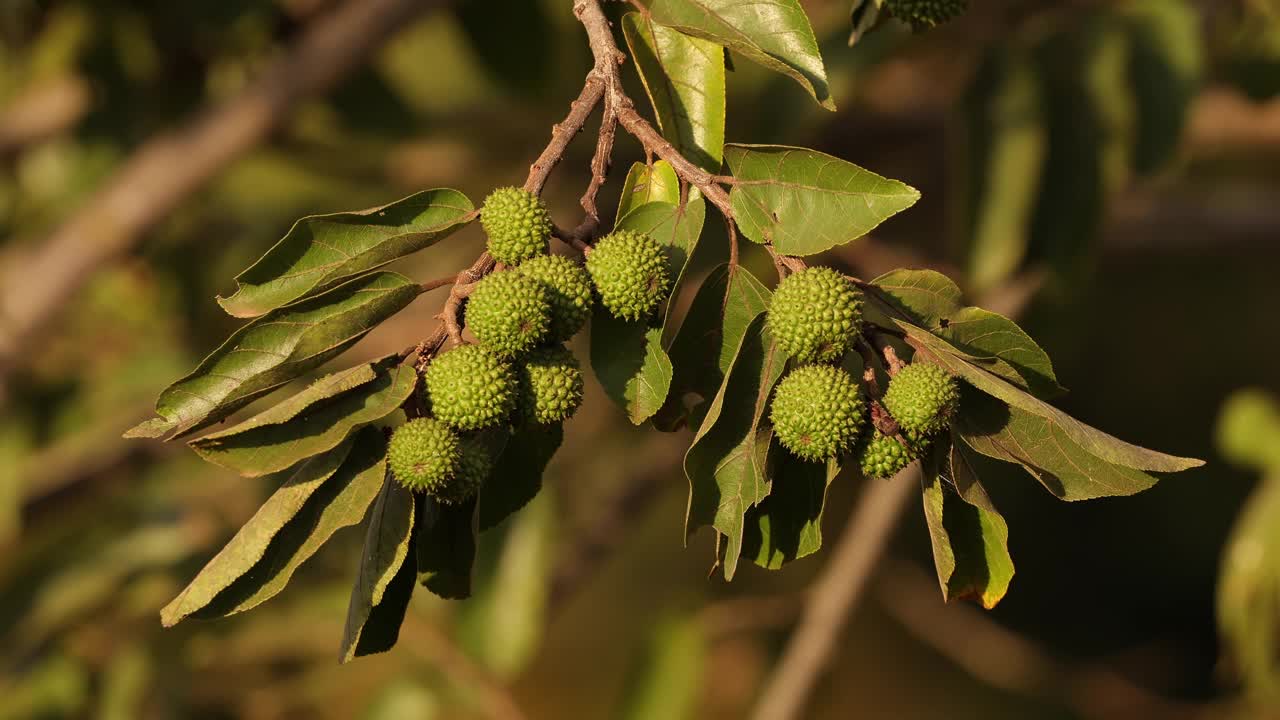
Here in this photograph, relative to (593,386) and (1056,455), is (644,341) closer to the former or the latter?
(1056,455)

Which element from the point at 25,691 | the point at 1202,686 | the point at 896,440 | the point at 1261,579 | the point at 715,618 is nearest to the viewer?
the point at 896,440

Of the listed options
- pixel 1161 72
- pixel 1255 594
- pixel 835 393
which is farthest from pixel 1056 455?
→ pixel 1255 594

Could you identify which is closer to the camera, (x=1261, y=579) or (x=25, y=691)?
(x=1261, y=579)

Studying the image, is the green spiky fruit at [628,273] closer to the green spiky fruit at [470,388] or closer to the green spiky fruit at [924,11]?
the green spiky fruit at [470,388]

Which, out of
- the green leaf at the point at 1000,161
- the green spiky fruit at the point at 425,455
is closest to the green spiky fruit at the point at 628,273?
the green spiky fruit at the point at 425,455

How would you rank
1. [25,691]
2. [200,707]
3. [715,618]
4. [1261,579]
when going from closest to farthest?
[1261,579] → [25,691] → [200,707] → [715,618]

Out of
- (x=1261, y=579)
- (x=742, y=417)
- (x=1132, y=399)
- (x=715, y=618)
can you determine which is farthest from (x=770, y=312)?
(x=1132, y=399)

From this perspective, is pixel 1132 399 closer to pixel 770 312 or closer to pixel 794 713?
pixel 794 713

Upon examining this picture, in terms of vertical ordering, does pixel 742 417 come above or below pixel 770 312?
below
